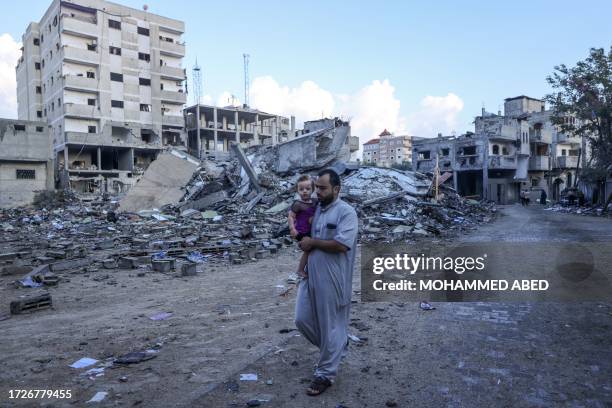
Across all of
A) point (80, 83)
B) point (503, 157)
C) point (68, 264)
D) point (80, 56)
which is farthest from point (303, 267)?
point (80, 56)

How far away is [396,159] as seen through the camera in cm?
10481

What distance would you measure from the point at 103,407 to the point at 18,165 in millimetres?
28498

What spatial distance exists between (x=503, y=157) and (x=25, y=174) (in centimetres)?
3776

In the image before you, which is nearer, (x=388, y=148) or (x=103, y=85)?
(x=103, y=85)

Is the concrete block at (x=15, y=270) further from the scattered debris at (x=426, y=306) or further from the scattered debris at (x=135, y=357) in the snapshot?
the scattered debris at (x=426, y=306)

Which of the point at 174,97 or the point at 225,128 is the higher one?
the point at 174,97

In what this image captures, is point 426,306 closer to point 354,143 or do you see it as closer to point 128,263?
point 128,263

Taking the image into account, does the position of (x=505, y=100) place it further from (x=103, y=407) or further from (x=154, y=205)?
(x=103, y=407)

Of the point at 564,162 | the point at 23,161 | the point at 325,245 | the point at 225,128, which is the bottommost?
the point at 325,245

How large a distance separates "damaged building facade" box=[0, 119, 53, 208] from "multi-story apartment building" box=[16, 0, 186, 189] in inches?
291

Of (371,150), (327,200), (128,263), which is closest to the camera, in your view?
(327,200)

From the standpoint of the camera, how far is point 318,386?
9.64 feet

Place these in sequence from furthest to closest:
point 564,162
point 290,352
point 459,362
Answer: point 564,162 → point 290,352 → point 459,362

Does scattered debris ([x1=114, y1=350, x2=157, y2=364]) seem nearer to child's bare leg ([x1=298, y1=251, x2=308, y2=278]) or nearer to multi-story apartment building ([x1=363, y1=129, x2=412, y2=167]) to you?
child's bare leg ([x1=298, y1=251, x2=308, y2=278])
